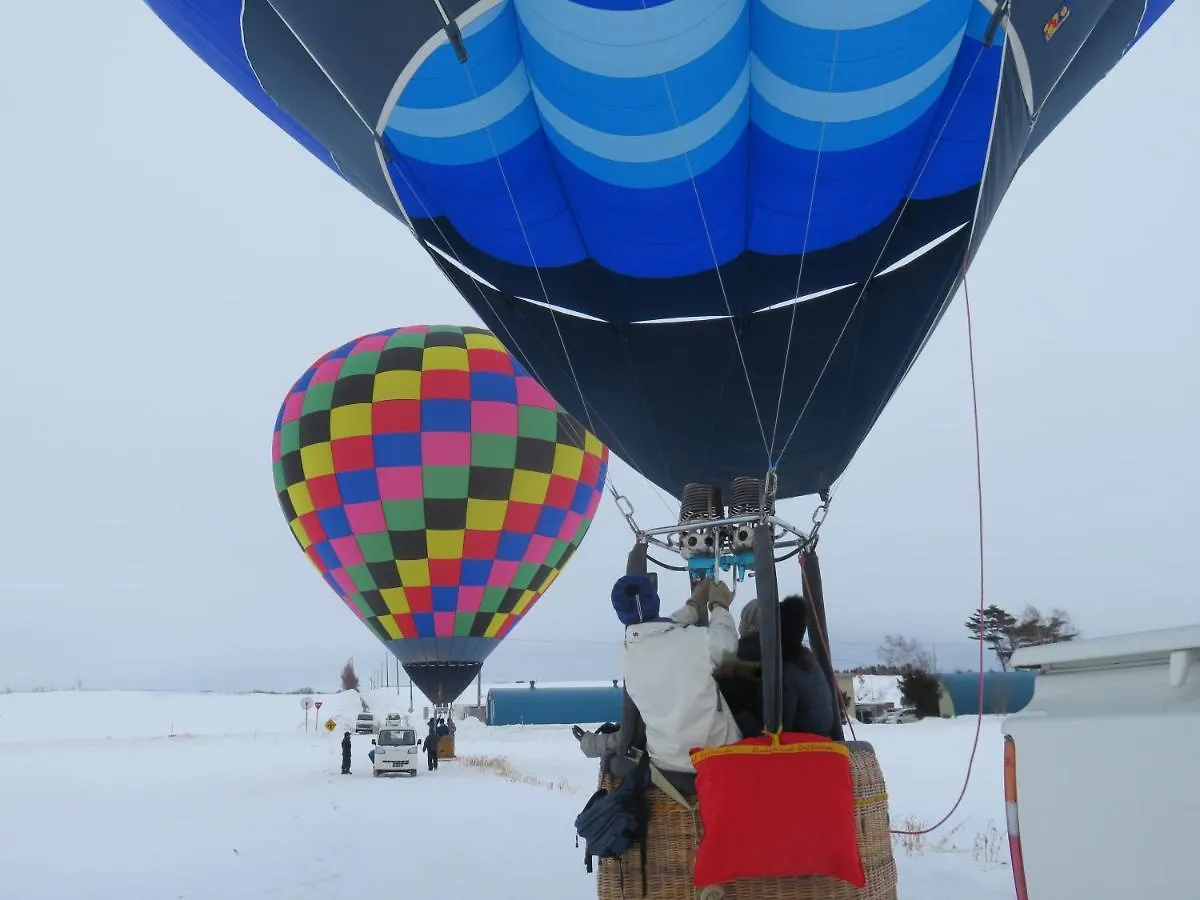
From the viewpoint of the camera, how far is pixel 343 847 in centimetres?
728

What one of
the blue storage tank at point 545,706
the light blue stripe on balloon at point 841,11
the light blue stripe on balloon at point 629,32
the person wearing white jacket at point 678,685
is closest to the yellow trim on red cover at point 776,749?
the person wearing white jacket at point 678,685

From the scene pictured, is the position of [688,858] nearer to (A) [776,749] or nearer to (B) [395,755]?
(A) [776,749]

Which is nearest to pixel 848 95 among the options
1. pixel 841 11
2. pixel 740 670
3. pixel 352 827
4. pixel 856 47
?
pixel 856 47

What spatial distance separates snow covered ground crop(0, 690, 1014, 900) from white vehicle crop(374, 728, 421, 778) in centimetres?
45

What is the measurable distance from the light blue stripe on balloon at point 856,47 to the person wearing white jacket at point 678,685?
2973mm

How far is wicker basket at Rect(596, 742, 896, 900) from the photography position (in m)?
2.94

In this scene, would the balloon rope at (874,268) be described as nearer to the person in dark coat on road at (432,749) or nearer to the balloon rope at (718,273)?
the balloon rope at (718,273)

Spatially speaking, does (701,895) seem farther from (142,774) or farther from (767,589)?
(142,774)

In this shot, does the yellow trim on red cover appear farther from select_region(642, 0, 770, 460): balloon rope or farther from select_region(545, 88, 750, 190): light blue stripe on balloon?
select_region(545, 88, 750, 190): light blue stripe on balloon

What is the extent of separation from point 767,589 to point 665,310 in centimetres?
344

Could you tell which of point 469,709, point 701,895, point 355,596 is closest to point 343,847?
point 701,895

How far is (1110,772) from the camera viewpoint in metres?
1.52

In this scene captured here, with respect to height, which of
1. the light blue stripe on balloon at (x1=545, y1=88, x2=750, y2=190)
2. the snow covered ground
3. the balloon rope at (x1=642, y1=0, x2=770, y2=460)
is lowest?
the snow covered ground

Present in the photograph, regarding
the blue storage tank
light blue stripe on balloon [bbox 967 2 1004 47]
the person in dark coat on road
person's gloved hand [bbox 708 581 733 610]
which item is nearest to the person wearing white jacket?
person's gloved hand [bbox 708 581 733 610]
